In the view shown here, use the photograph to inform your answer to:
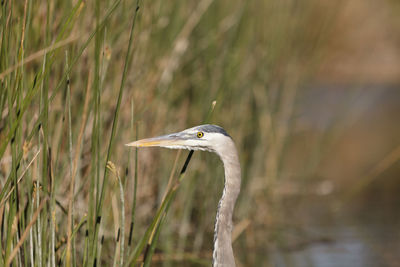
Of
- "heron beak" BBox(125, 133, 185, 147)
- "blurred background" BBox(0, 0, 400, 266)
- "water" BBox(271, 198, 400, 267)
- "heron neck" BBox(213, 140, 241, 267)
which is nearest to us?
"heron beak" BBox(125, 133, 185, 147)

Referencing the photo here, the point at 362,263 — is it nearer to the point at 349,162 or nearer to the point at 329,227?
the point at 329,227

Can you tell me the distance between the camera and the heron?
233 cm

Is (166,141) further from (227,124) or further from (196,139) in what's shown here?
(227,124)

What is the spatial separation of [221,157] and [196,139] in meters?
0.12

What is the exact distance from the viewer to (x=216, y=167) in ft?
14.0

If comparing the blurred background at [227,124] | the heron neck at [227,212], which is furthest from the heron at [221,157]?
the blurred background at [227,124]

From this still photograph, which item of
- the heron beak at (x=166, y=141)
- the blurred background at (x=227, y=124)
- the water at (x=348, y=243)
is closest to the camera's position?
the heron beak at (x=166, y=141)

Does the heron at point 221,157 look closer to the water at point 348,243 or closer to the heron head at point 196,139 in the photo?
the heron head at point 196,139

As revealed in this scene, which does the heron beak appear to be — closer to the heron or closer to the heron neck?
the heron

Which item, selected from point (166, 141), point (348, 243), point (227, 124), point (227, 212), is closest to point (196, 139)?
point (166, 141)

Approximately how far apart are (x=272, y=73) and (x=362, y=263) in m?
1.36

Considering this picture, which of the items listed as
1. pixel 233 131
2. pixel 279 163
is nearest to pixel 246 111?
pixel 233 131

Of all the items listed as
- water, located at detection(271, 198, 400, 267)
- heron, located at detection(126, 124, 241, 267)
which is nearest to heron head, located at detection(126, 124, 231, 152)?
heron, located at detection(126, 124, 241, 267)

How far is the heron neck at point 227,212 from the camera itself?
2396 millimetres
